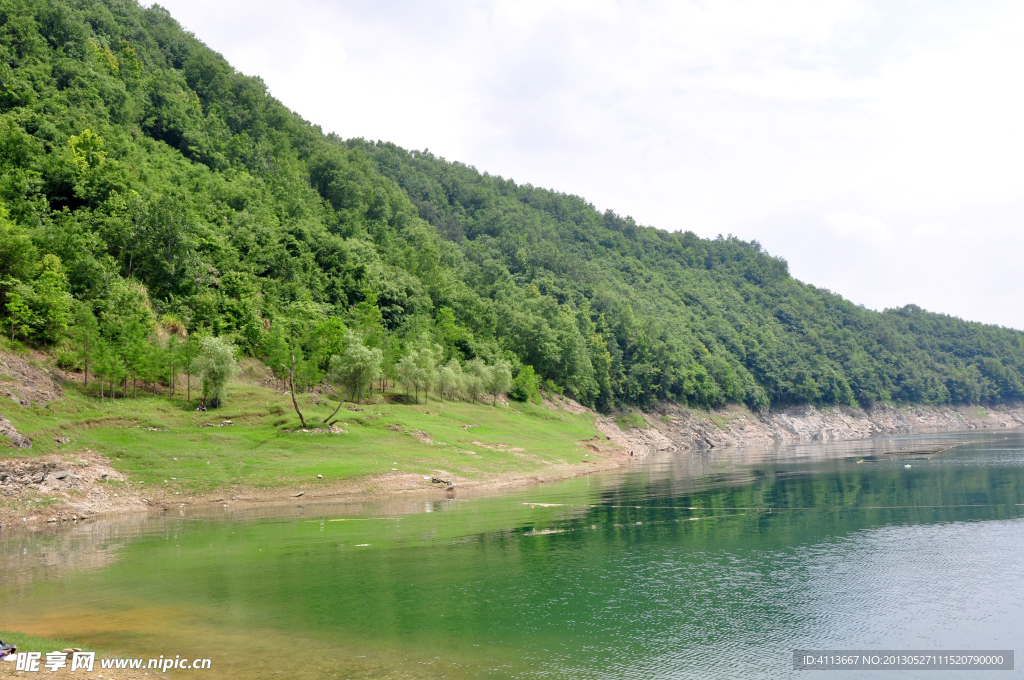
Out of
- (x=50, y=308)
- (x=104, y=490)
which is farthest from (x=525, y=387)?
(x=104, y=490)

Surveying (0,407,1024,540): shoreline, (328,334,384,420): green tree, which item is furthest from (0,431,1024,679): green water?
(328,334,384,420): green tree

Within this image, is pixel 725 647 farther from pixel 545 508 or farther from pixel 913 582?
pixel 545 508

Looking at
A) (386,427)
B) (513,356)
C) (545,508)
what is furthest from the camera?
(513,356)

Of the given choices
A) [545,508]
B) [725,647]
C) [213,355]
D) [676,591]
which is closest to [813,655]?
[725,647]

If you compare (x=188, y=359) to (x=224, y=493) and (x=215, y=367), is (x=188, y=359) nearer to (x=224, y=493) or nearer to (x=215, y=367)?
(x=215, y=367)

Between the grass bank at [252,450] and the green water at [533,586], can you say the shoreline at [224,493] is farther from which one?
the green water at [533,586]

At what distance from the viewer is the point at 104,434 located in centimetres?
5669

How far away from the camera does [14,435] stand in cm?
4928

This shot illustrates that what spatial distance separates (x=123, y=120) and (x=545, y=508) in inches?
4440

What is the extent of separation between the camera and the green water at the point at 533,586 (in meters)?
21.2

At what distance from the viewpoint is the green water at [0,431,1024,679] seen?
2120 centimetres

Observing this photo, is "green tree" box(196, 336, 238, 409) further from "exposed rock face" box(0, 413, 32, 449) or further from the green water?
the green water

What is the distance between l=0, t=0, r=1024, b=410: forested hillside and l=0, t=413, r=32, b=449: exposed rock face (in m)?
13.4

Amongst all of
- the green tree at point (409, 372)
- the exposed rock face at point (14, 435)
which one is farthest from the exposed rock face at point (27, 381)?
the green tree at point (409, 372)
